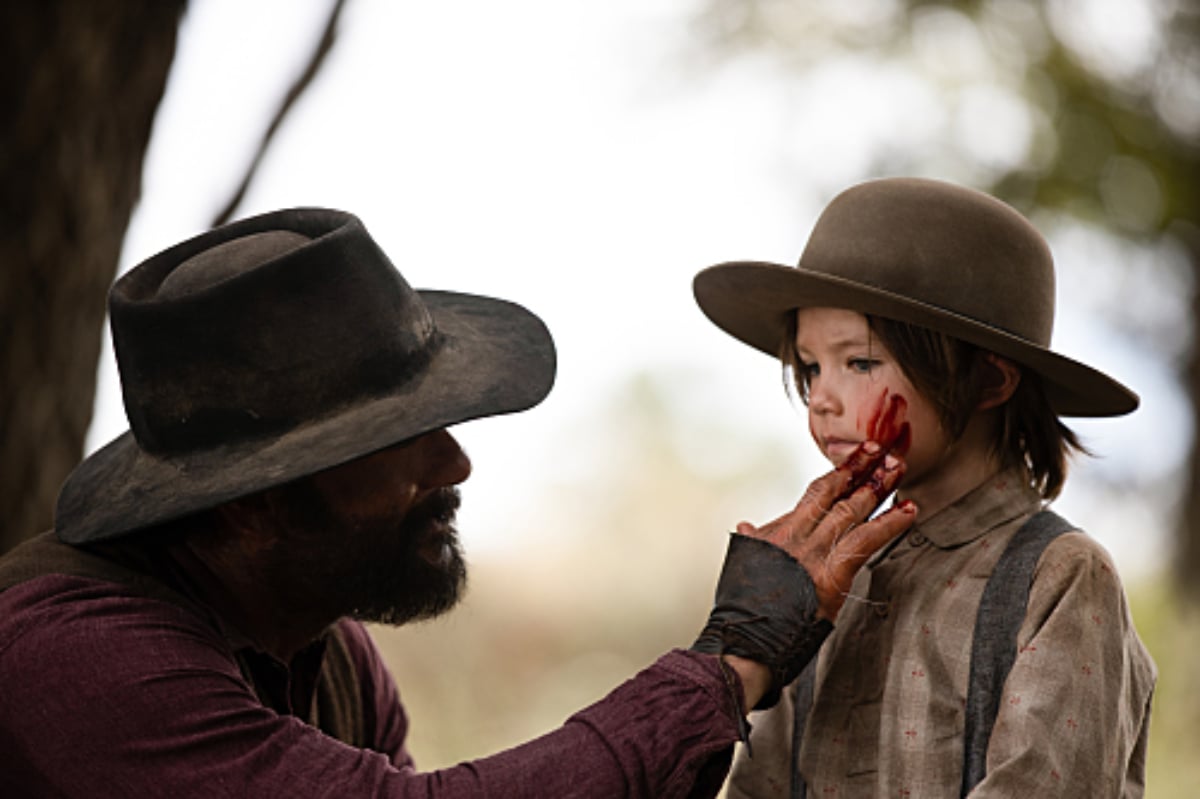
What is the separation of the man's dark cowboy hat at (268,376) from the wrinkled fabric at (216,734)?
8.0 inches

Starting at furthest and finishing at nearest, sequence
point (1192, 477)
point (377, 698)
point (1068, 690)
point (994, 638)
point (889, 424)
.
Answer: point (1192, 477) < point (377, 698) < point (889, 424) < point (994, 638) < point (1068, 690)

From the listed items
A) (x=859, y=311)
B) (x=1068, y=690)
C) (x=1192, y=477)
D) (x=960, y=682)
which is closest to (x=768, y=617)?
(x=960, y=682)

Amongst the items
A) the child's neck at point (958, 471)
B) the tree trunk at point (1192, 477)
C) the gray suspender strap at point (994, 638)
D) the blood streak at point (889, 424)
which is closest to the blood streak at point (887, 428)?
the blood streak at point (889, 424)

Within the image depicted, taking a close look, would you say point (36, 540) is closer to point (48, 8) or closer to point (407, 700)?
point (48, 8)

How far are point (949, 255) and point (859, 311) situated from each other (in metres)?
0.17

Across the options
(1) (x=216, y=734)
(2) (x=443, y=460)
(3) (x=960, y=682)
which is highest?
(2) (x=443, y=460)

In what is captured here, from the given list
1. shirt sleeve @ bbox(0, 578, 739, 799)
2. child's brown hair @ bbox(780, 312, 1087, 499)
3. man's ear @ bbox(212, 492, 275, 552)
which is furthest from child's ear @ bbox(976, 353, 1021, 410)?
man's ear @ bbox(212, 492, 275, 552)

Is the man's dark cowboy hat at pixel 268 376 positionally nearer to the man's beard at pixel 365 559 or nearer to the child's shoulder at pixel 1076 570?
the man's beard at pixel 365 559

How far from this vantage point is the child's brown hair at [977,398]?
2.12 meters

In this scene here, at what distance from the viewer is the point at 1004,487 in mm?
2164

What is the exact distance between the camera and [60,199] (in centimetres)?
333

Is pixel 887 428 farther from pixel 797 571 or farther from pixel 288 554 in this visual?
pixel 288 554

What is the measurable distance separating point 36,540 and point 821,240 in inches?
58.7

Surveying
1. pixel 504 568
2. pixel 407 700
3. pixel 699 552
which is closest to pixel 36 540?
pixel 407 700
